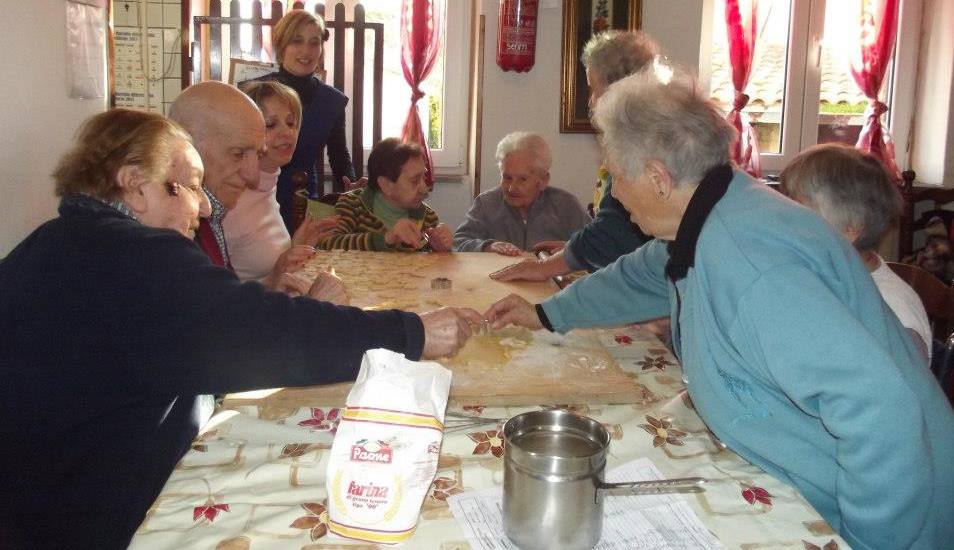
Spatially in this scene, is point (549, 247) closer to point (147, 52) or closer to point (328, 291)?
point (328, 291)

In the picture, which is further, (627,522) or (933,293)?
(933,293)

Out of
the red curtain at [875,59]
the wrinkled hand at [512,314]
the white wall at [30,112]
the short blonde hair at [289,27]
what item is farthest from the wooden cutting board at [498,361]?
the red curtain at [875,59]

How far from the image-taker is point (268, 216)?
2840mm

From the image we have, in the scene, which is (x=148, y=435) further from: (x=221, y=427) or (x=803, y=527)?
(x=803, y=527)

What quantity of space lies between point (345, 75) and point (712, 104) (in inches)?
138

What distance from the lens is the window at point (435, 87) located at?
4.69 metres

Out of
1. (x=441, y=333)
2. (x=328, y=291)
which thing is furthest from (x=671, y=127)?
(x=328, y=291)

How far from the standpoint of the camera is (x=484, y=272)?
2.77 metres

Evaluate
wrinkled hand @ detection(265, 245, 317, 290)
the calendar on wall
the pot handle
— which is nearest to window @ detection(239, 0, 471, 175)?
the calendar on wall

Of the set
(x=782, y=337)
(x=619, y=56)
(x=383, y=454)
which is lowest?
(x=383, y=454)

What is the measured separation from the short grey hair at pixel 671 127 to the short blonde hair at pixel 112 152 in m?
0.78

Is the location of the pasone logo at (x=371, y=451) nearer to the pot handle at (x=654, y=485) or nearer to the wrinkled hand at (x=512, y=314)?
the pot handle at (x=654, y=485)

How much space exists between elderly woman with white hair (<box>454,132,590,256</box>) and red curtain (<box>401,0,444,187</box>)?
97 cm

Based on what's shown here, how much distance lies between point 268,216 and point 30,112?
0.81m
